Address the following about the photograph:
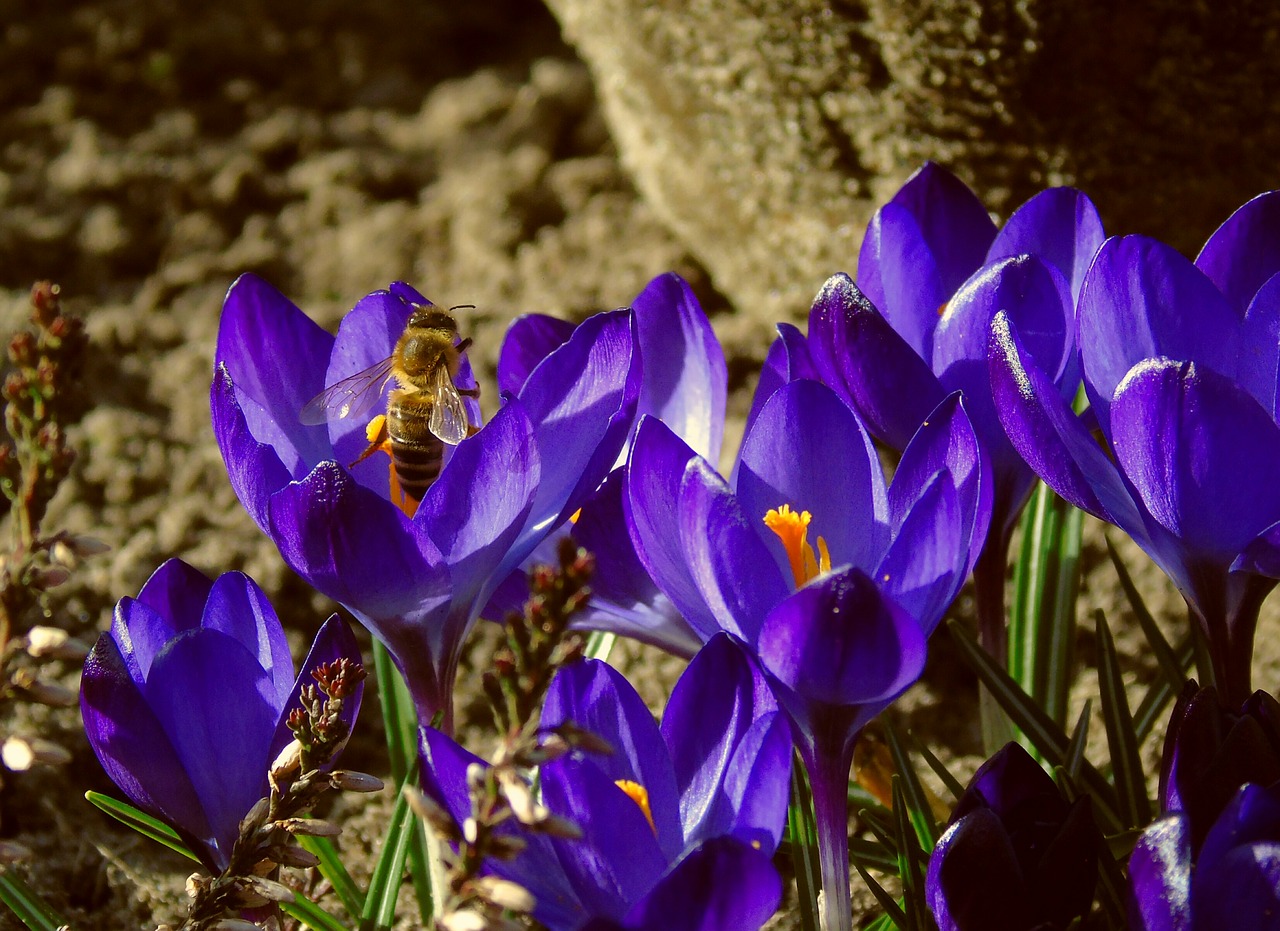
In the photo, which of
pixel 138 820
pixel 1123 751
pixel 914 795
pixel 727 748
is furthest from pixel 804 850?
pixel 138 820

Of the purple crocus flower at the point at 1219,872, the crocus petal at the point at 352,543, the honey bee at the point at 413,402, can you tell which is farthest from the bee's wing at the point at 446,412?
the purple crocus flower at the point at 1219,872

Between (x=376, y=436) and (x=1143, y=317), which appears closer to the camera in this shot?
(x=1143, y=317)

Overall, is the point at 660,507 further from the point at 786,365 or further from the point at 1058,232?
the point at 1058,232

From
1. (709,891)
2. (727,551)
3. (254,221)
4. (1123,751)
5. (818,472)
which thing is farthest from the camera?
(254,221)

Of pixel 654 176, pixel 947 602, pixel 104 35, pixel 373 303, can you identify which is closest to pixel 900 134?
pixel 654 176

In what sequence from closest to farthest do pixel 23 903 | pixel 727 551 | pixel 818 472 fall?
pixel 727 551 < pixel 818 472 < pixel 23 903

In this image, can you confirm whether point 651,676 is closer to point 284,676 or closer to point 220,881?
point 284,676

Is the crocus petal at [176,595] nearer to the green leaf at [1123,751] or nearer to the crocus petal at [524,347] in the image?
the crocus petal at [524,347]

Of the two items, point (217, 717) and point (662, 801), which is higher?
point (217, 717)
